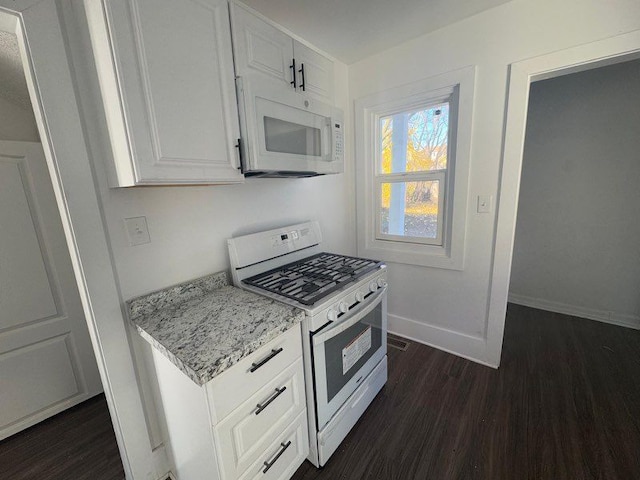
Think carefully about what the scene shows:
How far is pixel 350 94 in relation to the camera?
2311mm

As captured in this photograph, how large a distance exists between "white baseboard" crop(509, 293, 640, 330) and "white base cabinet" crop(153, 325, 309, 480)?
287cm

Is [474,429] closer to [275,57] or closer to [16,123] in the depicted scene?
[275,57]

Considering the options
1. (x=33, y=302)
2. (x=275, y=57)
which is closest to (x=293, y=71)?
(x=275, y=57)

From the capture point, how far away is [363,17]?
5.25ft

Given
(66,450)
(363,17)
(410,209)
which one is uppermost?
(363,17)

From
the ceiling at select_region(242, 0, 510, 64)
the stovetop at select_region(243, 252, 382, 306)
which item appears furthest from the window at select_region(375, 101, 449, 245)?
the stovetop at select_region(243, 252, 382, 306)

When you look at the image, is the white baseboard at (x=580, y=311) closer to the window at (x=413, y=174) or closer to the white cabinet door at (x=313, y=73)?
the window at (x=413, y=174)

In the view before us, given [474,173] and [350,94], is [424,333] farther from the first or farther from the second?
[350,94]

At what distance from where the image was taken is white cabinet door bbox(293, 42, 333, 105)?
4.65ft

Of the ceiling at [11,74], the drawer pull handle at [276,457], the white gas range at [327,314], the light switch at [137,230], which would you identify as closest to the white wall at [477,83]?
the white gas range at [327,314]

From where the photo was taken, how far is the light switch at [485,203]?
179 centimetres

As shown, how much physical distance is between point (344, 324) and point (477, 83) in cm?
178

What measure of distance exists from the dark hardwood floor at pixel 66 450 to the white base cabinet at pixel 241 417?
0.52m

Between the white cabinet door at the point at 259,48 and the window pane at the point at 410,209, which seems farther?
the window pane at the point at 410,209
